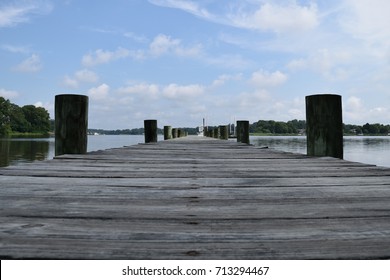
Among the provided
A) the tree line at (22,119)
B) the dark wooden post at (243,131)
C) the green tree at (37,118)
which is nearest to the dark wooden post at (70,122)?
the dark wooden post at (243,131)

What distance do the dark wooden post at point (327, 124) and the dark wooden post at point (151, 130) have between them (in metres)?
8.29

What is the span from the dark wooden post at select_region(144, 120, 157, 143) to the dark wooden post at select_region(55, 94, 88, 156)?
7.55 m

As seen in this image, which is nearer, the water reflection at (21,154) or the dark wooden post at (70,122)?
the dark wooden post at (70,122)

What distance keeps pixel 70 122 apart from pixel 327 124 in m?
3.59

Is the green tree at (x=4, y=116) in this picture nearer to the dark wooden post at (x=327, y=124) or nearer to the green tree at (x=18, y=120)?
the green tree at (x=18, y=120)

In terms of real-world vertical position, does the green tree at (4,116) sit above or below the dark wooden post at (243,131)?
above

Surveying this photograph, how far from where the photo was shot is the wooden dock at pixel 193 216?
1167 mm

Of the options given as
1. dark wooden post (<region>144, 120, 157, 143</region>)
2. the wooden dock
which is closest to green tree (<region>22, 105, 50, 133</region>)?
dark wooden post (<region>144, 120, 157, 143</region>)

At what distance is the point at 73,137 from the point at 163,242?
3766mm

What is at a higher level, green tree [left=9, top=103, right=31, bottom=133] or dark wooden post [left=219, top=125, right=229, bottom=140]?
green tree [left=9, top=103, right=31, bottom=133]

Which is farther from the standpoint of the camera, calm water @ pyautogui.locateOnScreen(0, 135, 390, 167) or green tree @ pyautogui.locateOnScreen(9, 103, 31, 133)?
green tree @ pyautogui.locateOnScreen(9, 103, 31, 133)

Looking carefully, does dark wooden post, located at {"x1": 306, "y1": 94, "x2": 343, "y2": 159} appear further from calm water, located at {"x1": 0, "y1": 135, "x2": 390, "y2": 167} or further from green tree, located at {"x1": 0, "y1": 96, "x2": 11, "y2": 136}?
green tree, located at {"x1": 0, "y1": 96, "x2": 11, "y2": 136}

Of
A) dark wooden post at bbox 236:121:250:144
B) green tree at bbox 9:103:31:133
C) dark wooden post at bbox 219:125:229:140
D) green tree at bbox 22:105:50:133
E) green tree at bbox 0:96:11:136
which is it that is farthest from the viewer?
green tree at bbox 22:105:50:133

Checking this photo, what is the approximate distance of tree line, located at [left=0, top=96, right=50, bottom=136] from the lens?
106438 millimetres
